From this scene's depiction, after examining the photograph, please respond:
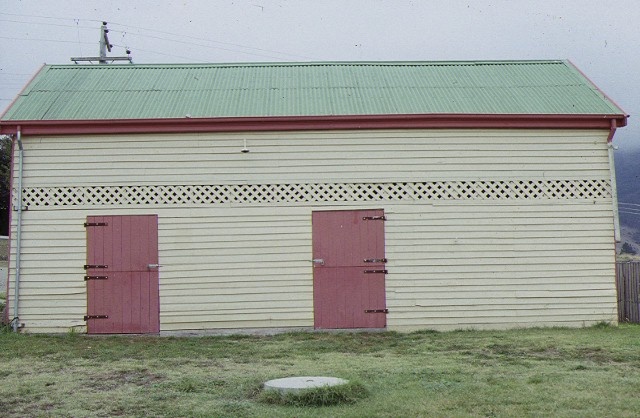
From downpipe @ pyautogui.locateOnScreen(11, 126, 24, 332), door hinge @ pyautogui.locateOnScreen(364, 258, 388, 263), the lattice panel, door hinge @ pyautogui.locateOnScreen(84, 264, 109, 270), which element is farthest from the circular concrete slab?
downpipe @ pyautogui.locateOnScreen(11, 126, 24, 332)

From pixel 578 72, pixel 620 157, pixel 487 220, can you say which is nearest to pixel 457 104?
pixel 487 220

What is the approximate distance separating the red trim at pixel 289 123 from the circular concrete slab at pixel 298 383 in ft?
20.7

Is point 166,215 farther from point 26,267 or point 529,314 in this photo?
point 529,314

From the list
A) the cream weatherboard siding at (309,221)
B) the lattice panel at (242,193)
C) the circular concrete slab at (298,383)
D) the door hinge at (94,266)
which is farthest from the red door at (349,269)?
the circular concrete slab at (298,383)

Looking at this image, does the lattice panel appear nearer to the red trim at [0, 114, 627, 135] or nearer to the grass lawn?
the red trim at [0, 114, 627, 135]

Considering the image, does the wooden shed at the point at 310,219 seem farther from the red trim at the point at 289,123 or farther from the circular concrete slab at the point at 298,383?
the circular concrete slab at the point at 298,383

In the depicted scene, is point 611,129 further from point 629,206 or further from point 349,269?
point 629,206

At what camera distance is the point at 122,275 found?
545 inches

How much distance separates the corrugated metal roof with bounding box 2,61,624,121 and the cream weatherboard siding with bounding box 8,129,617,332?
1.78 feet

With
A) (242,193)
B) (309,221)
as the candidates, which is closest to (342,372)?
(309,221)

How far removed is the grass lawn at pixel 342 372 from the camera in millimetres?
7551

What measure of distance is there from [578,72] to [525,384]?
928 centimetres

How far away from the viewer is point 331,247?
45.6 ft

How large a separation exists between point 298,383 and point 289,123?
6631 mm
